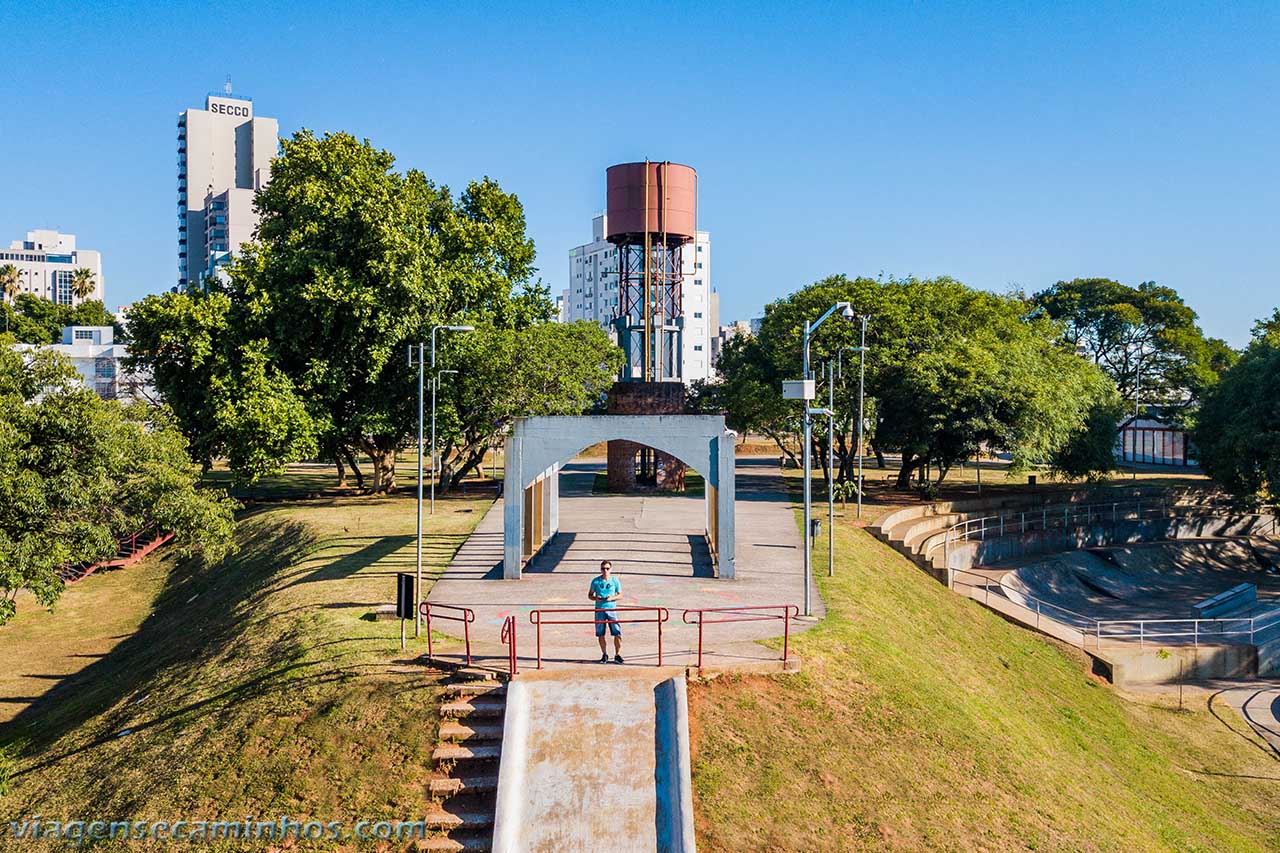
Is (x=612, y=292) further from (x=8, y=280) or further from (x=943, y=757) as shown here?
(x=943, y=757)

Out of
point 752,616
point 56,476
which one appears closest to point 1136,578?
point 752,616

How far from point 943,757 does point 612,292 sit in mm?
126612

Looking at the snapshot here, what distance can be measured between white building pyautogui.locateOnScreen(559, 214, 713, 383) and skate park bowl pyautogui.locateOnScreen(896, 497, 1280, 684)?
83.2 meters

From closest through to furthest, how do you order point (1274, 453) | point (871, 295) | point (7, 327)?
1. point (1274, 453)
2. point (871, 295)
3. point (7, 327)

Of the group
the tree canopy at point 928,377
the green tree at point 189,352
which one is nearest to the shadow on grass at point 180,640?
Answer: the green tree at point 189,352

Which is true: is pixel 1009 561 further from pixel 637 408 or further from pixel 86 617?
pixel 86 617

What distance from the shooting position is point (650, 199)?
44.8 meters

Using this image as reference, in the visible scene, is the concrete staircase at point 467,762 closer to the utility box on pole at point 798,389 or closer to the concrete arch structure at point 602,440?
the concrete arch structure at point 602,440

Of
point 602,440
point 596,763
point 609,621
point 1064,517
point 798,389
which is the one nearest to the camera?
point 596,763

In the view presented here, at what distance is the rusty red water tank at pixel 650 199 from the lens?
44.7 meters

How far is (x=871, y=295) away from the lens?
153 ft

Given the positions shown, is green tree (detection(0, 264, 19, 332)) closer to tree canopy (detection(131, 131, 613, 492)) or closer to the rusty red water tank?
tree canopy (detection(131, 131, 613, 492))

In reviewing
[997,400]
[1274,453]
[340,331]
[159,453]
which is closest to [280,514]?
[340,331]

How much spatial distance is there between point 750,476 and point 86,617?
3265cm
